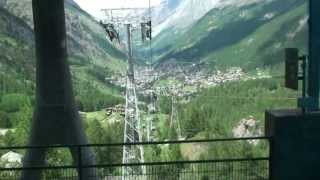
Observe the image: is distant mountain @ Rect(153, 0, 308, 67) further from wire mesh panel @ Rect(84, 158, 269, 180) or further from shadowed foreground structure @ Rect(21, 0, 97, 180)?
wire mesh panel @ Rect(84, 158, 269, 180)

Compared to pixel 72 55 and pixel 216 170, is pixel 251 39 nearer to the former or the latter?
pixel 72 55

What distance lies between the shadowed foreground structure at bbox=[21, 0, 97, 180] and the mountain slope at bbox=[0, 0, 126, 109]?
8990 cm

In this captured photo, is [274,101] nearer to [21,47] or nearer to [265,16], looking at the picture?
[21,47]

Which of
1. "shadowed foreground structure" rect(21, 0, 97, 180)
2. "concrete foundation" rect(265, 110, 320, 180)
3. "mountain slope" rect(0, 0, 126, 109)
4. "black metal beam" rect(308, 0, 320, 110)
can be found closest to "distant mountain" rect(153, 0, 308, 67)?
"mountain slope" rect(0, 0, 126, 109)

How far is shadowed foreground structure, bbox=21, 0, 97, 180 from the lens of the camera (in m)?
9.01

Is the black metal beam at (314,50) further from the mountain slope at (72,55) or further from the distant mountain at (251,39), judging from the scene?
the distant mountain at (251,39)

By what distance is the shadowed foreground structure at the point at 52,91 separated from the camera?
29.6 ft

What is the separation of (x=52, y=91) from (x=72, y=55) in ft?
414

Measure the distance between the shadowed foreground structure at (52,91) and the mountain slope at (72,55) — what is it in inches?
3539

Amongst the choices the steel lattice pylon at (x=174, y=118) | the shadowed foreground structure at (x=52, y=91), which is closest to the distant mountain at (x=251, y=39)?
the steel lattice pylon at (x=174, y=118)

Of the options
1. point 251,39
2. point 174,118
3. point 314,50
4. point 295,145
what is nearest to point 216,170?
point 295,145

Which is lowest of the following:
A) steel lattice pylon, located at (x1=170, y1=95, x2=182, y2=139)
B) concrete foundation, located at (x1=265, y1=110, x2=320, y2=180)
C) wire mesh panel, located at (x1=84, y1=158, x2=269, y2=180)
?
steel lattice pylon, located at (x1=170, y1=95, x2=182, y2=139)

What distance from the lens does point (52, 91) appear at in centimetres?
949

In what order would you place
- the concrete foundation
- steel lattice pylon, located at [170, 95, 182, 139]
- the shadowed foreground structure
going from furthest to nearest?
1. steel lattice pylon, located at [170, 95, 182, 139]
2. the shadowed foreground structure
3. the concrete foundation
